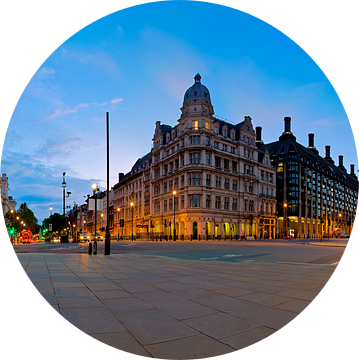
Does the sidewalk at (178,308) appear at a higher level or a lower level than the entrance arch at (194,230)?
higher

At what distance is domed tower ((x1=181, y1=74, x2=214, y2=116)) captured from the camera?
6625 cm

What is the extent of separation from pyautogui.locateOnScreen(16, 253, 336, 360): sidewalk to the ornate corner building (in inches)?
1849

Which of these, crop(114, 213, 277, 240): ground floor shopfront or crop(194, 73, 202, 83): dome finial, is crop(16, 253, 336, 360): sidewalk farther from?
crop(194, 73, 202, 83): dome finial

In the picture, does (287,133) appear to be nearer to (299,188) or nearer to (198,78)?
(299,188)

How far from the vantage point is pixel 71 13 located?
11.0 feet

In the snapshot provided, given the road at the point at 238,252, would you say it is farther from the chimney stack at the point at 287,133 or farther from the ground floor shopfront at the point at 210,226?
the chimney stack at the point at 287,133

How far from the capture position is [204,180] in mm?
65750

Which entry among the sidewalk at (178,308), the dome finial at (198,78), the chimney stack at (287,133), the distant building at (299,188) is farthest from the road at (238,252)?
the chimney stack at (287,133)

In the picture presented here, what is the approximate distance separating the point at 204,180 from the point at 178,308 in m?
60.0

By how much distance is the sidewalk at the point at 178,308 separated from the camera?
4.07 metres

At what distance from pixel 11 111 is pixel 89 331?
3.06 meters

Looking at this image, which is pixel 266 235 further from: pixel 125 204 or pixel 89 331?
pixel 89 331

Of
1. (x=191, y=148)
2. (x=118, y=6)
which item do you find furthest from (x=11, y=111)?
(x=191, y=148)

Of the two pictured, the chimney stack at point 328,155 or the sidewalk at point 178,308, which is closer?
the sidewalk at point 178,308
